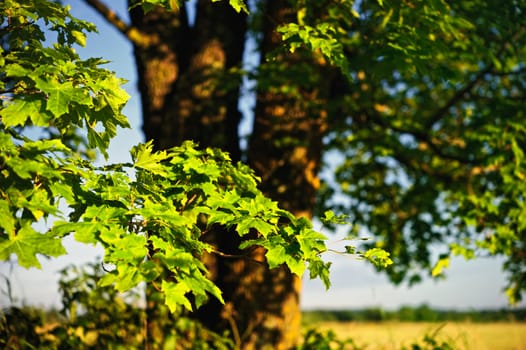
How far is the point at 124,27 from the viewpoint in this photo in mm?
6461

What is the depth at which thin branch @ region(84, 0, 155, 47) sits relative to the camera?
6.43m

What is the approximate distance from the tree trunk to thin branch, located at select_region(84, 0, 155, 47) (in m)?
0.03

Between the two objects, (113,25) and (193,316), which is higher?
(113,25)

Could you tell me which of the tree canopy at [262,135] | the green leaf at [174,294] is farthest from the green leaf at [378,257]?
the green leaf at [174,294]

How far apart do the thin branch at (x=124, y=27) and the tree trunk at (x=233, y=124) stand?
0.10 feet

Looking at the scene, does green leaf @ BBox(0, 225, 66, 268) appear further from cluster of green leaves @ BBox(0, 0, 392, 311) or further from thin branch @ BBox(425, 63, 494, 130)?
thin branch @ BBox(425, 63, 494, 130)

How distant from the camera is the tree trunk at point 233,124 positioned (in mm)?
5672

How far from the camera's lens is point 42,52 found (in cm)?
238

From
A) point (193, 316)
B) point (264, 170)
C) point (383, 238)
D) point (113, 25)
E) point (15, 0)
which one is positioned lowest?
point (193, 316)

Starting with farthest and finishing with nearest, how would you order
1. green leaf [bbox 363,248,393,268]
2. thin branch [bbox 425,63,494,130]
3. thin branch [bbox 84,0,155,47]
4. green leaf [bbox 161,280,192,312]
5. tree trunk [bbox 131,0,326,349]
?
thin branch [bbox 425,63,494,130]
thin branch [bbox 84,0,155,47]
tree trunk [bbox 131,0,326,349]
green leaf [bbox 363,248,393,268]
green leaf [bbox 161,280,192,312]

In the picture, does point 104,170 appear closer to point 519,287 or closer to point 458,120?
point 519,287

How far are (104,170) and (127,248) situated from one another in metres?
0.72

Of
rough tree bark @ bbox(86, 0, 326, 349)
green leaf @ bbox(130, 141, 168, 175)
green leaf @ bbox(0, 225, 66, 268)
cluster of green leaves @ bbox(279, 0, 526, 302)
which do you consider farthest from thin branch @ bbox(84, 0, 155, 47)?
green leaf @ bbox(0, 225, 66, 268)

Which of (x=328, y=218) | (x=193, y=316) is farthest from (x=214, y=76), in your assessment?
(x=328, y=218)
